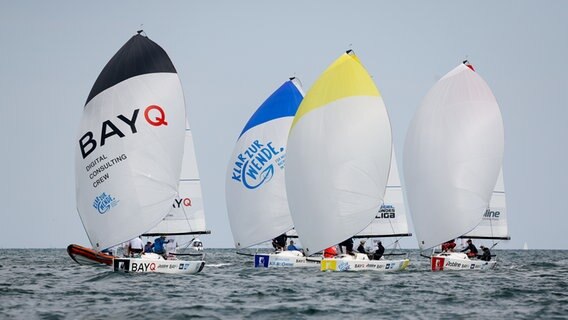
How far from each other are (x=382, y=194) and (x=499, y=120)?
7.62m

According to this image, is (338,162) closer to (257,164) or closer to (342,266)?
(342,266)

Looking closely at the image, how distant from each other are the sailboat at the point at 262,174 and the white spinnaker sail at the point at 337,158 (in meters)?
6.10

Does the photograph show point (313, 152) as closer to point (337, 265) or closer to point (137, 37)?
point (337, 265)

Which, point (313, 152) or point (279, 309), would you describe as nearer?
point (279, 309)

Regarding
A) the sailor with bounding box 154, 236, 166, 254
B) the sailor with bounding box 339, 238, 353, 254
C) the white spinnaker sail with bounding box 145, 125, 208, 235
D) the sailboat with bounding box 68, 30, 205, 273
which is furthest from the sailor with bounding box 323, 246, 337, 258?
the sailboat with bounding box 68, 30, 205, 273

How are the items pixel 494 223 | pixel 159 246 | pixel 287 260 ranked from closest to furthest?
pixel 159 246 → pixel 287 260 → pixel 494 223

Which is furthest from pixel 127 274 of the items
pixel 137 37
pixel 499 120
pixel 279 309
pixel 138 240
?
pixel 499 120

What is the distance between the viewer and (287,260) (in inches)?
1694

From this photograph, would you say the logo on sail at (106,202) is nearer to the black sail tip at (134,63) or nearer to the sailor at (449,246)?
the black sail tip at (134,63)

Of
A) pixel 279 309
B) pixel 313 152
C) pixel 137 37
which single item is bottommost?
pixel 279 309

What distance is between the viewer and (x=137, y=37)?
36.2m

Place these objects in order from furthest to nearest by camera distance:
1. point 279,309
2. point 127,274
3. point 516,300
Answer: point 127,274
point 516,300
point 279,309

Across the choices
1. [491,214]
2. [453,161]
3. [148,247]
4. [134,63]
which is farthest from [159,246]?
[491,214]

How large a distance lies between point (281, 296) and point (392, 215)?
16874 millimetres
